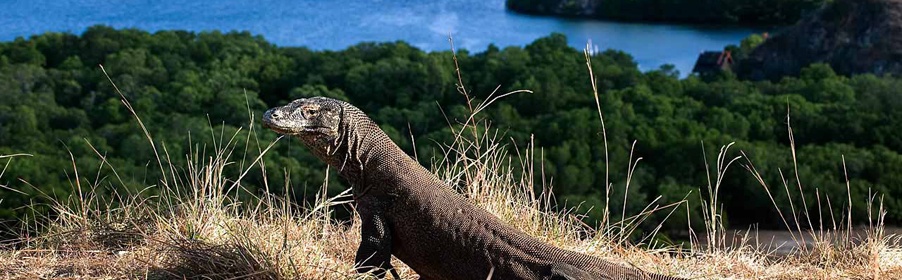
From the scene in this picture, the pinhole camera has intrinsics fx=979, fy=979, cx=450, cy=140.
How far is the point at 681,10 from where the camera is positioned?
76.0 meters

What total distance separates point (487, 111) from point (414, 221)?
163 feet

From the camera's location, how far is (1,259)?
15.7 feet

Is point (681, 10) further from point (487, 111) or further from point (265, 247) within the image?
point (265, 247)

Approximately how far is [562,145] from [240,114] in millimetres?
15731

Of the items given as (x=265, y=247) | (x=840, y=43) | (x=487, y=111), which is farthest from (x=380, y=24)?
(x=265, y=247)

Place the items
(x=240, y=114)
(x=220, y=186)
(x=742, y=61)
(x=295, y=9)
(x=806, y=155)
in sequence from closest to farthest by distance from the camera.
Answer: (x=220, y=186)
(x=806, y=155)
(x=240, y=114)
(x=742, y=61)
(x=295, y=9)

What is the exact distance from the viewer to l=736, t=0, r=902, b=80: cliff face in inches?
2349

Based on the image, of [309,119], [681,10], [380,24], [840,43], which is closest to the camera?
[309,119]

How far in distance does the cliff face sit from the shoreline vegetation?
974cm

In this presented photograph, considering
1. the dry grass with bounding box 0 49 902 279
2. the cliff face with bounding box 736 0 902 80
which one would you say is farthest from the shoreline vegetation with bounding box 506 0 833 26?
the dry grass with bounding box 0 49 902 279

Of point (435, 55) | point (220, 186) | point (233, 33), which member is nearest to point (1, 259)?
point (220, 186)

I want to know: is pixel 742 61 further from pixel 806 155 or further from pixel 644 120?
pixel 806 155

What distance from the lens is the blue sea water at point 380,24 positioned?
5925 cm

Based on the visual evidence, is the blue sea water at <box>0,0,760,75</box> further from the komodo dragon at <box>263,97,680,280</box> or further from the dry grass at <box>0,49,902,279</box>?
the komodo dragon at <box>263,97,680,280</box>
